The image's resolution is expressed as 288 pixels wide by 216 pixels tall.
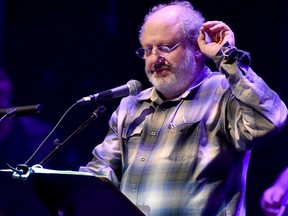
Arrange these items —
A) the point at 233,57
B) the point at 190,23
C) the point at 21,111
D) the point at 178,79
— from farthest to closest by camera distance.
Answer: the point at 190,23 < the point at 178,79 < the point at 233,57 < the point at 21,111

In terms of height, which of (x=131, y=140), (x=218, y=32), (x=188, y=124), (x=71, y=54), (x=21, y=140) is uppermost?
(x=218, y=32)

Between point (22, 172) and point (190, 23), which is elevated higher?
point (190, 23)

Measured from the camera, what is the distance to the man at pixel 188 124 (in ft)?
9.23

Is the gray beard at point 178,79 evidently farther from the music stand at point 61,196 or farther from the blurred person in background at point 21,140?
the blurred person in background at point 21,140

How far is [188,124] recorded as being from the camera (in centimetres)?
308

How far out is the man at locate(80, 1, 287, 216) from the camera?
9.23 feet

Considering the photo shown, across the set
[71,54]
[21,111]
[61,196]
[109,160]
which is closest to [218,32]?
[109,160]

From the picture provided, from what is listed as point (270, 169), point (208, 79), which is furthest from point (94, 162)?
point (270, 169)

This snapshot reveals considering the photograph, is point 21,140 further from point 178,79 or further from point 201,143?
point 201,143

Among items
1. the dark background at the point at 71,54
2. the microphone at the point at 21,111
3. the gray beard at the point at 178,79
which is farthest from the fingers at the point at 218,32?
the dark background at the point at 71,54

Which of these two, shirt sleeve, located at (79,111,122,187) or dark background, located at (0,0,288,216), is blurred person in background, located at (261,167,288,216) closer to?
shirt sleeve, located at (79,111,122,187)

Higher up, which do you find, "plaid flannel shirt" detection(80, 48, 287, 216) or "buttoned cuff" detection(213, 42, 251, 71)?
"buttoned cuff" detection(213, 42, 251, 71)

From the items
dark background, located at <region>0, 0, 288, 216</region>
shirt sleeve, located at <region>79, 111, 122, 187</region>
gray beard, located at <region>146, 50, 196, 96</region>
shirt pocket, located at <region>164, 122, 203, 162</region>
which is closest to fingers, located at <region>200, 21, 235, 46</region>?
gray beard, located at <region>146, 50, 196, 96</region>

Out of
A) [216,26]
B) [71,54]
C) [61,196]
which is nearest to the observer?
[61,196]
